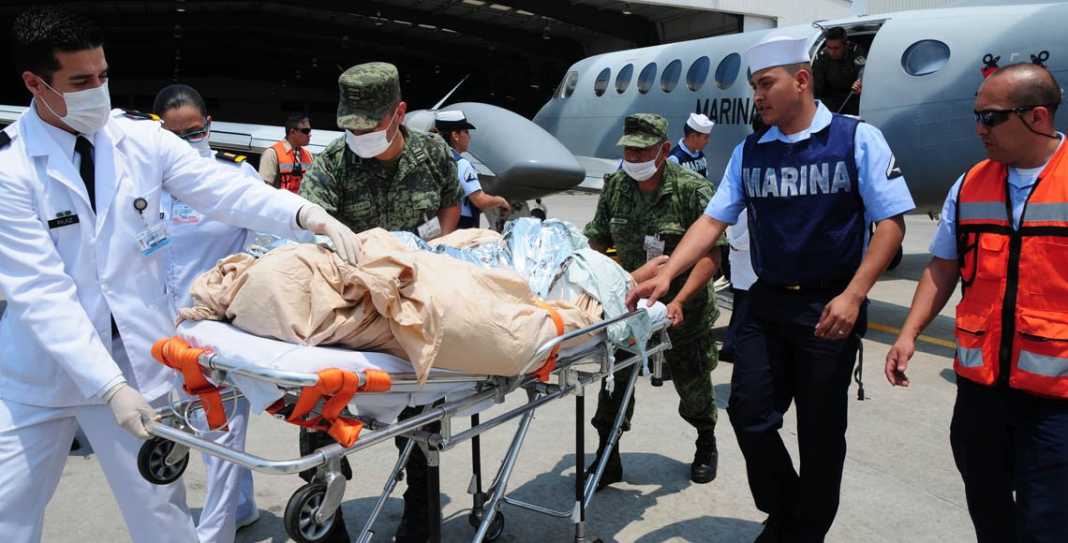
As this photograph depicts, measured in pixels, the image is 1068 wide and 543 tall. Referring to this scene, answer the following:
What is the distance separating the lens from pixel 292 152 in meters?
7.27

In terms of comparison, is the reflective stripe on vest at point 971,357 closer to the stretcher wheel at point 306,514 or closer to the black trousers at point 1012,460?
the black trousers at point 1012,460

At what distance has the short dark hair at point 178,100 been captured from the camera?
3734mm

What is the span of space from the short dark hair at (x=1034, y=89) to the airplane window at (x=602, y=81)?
11496mm

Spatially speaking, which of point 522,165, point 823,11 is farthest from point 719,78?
point 823,11

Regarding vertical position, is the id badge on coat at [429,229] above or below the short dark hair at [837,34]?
below

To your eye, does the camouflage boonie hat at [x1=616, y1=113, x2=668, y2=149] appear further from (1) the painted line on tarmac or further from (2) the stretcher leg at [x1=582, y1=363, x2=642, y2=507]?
(1) the painted line on tarmac

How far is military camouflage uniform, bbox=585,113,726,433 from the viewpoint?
404 cm

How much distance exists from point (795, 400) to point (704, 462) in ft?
3.94

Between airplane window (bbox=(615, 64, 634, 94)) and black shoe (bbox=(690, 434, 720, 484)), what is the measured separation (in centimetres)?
965

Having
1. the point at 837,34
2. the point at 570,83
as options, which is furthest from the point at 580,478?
the point at 570,83

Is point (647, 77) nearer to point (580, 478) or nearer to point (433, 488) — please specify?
point (580, 478)

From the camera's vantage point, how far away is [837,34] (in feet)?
30.1

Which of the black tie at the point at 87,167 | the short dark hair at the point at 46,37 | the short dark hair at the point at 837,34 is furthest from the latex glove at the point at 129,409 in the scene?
the short dark hair at the point at 837,34

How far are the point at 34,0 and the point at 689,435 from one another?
32899mm
